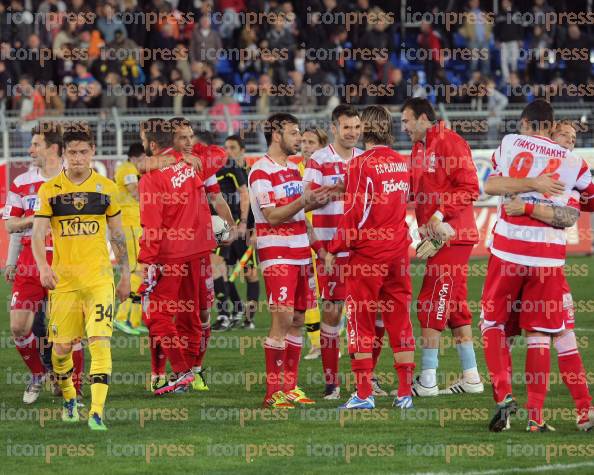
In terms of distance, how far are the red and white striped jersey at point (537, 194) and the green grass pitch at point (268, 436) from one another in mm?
1355

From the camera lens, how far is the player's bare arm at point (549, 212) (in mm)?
9414

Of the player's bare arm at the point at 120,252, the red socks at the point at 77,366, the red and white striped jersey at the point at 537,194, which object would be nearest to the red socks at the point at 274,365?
the player's bare arm at the point at 120,252

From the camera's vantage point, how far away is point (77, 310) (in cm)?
1009

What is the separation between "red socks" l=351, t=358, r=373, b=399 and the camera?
34.4 ft

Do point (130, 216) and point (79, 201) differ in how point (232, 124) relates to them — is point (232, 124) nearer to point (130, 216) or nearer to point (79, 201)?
point (130, 216)

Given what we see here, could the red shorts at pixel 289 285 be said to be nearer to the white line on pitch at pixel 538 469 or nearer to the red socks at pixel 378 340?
the red socks at pixel 378 340

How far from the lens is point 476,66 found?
29.1 metres

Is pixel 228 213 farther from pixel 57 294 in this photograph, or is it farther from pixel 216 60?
pixel 216 60

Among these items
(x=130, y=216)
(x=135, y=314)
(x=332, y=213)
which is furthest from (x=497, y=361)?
(x=130, y=216)

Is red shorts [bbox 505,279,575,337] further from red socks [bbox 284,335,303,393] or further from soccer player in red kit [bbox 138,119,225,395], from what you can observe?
soccer player in red kit [bbox 138,119,225,395]

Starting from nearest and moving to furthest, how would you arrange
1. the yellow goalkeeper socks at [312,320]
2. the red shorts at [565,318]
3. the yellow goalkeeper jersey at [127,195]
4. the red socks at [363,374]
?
the red shorts at [565,318] → the red socks at [363,374] → the yellow goalkeeper socks at [312,320] → the yellow goalkeeper jersey at [127,195]

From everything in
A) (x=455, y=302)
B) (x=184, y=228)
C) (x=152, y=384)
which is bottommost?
(x=152, y=384)

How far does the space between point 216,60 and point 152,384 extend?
1626 cm

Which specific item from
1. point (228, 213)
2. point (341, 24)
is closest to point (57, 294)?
point (228, 213)
